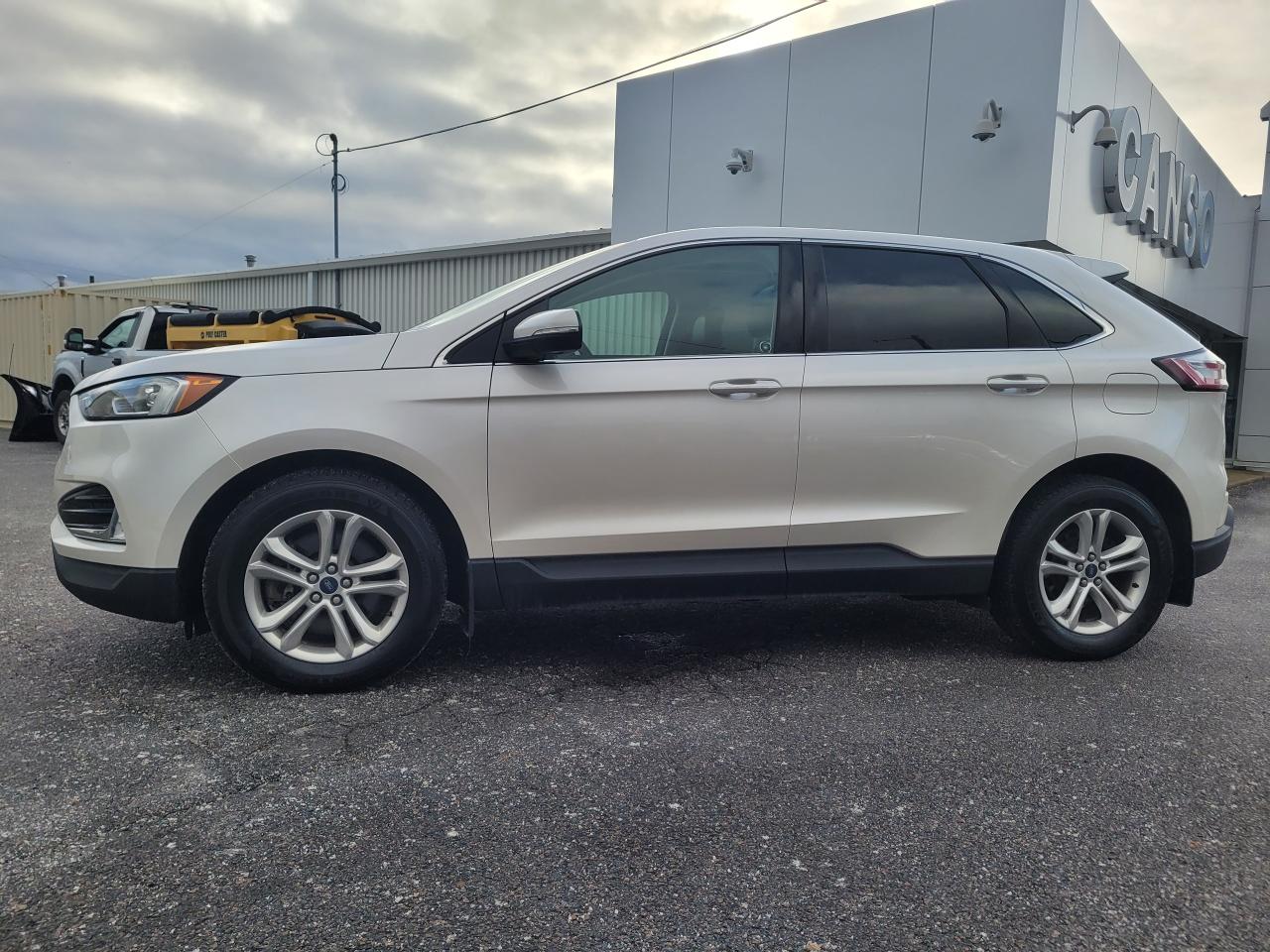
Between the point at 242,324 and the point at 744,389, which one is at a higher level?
the point at 242,324

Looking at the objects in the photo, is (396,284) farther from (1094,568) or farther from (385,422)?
(1094,568)

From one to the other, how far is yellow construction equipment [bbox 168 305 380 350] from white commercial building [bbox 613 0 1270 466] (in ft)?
14.4

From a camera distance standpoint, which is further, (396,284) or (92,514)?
(396,284)

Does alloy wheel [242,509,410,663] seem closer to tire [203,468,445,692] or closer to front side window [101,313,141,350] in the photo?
tire [203,468,445,692]

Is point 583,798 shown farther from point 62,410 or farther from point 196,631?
point 62,410

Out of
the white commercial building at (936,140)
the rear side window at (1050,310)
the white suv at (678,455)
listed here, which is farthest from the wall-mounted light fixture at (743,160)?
the rear side window at (1050,310)

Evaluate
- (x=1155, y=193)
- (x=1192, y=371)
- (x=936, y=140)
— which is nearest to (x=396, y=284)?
(x=936, y=140)

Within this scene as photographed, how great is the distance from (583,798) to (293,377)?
1761 millimetres

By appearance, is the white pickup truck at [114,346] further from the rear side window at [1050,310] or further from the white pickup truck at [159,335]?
the rear side window at [1050,310]

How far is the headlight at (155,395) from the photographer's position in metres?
3.02

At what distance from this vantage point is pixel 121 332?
11969mm

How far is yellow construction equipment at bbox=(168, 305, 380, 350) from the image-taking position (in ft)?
32.9

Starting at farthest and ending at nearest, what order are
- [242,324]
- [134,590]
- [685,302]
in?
1. [242,324]
2. [685,302]
3. [134,590]

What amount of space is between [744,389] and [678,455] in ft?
1.19
